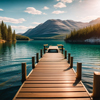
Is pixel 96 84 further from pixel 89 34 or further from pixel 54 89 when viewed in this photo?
pixel 89 34

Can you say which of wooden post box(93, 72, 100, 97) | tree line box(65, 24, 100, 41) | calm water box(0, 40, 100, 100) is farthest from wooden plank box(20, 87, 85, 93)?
tree line box(65, 24, 100, 41)

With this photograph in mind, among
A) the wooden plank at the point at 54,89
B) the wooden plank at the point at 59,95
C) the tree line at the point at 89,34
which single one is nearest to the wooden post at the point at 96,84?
the wooden plank at the point at 59,95

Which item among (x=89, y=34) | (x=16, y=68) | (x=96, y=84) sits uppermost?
(x=89, y=34)

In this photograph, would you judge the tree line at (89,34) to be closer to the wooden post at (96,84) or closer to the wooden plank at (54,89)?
the wooden plank at (54,89)

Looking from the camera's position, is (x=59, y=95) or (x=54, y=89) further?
(x=54, y=89)

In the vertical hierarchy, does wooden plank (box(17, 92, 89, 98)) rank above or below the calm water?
above

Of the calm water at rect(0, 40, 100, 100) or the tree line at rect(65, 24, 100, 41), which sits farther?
the tree line at rect(65, 24, 100, 41)

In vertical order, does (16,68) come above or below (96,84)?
below

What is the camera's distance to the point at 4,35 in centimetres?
10038

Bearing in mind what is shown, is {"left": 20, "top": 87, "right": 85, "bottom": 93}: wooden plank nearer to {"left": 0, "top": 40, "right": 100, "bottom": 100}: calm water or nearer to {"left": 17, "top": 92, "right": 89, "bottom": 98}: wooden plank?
{"left": 17, "top": 92, "right": 89, "bottom": 98}: wooden plank

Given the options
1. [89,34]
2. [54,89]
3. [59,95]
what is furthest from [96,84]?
[89,34]

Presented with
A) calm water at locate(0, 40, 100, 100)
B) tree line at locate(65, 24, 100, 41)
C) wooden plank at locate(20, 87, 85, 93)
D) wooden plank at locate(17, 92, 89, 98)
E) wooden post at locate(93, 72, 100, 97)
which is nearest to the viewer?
wooden post at locate(93, 72, 100, 97)

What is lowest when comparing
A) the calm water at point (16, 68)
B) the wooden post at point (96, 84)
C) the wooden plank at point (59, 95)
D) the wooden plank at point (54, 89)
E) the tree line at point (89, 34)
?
the calm water at point (16, 68)

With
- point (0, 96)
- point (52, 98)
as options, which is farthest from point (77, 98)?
point (0, 96)
